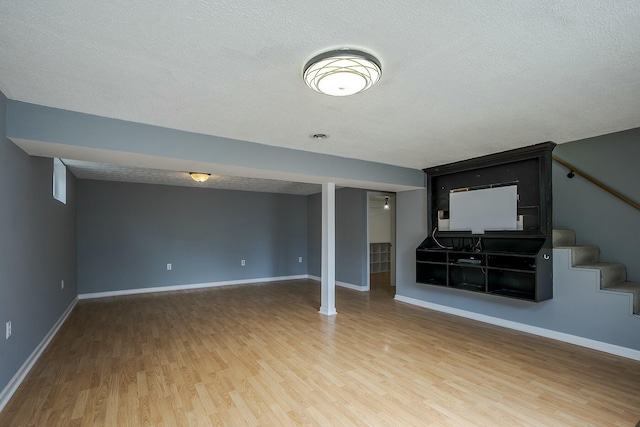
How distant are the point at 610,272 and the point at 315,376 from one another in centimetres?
328

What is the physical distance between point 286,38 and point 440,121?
170 cm

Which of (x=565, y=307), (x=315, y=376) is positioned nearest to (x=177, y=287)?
(x=315, y=376)

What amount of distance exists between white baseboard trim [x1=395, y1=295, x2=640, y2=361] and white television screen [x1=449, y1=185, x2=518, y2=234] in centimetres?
118

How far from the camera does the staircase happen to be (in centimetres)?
316

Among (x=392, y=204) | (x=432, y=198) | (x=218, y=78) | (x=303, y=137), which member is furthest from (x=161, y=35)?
(x=392, y=204)

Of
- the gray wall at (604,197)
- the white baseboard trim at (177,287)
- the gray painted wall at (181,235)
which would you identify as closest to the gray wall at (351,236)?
the gray painted wall at (181,235)

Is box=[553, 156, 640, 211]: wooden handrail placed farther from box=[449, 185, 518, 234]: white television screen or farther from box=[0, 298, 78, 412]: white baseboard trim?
box=[0, 298, 78, 412]: white baseboard trim

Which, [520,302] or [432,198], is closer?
[520,302]

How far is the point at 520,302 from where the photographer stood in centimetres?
385

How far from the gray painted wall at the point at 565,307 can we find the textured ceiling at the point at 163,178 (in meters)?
2.91

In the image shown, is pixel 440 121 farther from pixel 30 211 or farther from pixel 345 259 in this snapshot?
pixel 345 259

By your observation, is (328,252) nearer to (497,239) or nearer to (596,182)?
(497,239)

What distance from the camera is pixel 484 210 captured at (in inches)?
164

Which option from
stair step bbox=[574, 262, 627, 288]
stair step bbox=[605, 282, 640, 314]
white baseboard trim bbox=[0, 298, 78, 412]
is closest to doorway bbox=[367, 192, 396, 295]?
stair step bbox=[574, 262, 627, 288]
